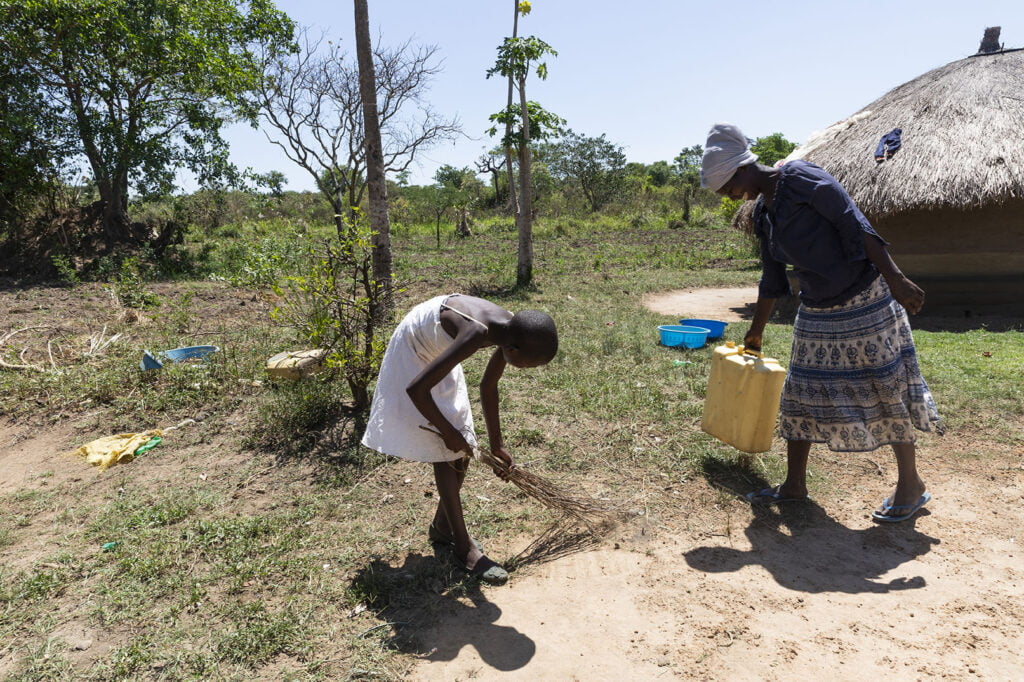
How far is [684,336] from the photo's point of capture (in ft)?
18.0

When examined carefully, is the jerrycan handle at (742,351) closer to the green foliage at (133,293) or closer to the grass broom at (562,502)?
the grass broom at (562,502)

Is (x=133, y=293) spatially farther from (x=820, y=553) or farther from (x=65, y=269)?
(x=820, y=553)

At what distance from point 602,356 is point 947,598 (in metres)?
3.35

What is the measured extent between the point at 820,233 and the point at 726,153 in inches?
20.4

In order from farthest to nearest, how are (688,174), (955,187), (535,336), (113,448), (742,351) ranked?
1. (688,174)
2. (955,187)
3. (113,448)
4. (742,351)
5. (535,336)

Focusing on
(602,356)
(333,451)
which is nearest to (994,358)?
(602,356)

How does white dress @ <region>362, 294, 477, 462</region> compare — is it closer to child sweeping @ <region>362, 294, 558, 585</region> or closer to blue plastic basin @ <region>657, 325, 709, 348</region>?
child sweeping @ <region>362, 294, 558, 585</region>

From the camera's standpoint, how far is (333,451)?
3590mm

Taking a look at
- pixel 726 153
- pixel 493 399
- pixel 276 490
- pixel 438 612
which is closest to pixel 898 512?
pixel 726 153

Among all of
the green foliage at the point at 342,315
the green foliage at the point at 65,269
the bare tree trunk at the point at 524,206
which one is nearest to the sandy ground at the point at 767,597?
the green foliage at the point at 342,315

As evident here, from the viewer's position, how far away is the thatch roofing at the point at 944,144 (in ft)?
21.8

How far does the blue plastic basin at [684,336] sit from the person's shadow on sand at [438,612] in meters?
3.52

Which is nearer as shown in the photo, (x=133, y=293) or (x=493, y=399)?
(x=493, y=399)

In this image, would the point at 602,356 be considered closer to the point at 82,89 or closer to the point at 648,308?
the point at 648,308
